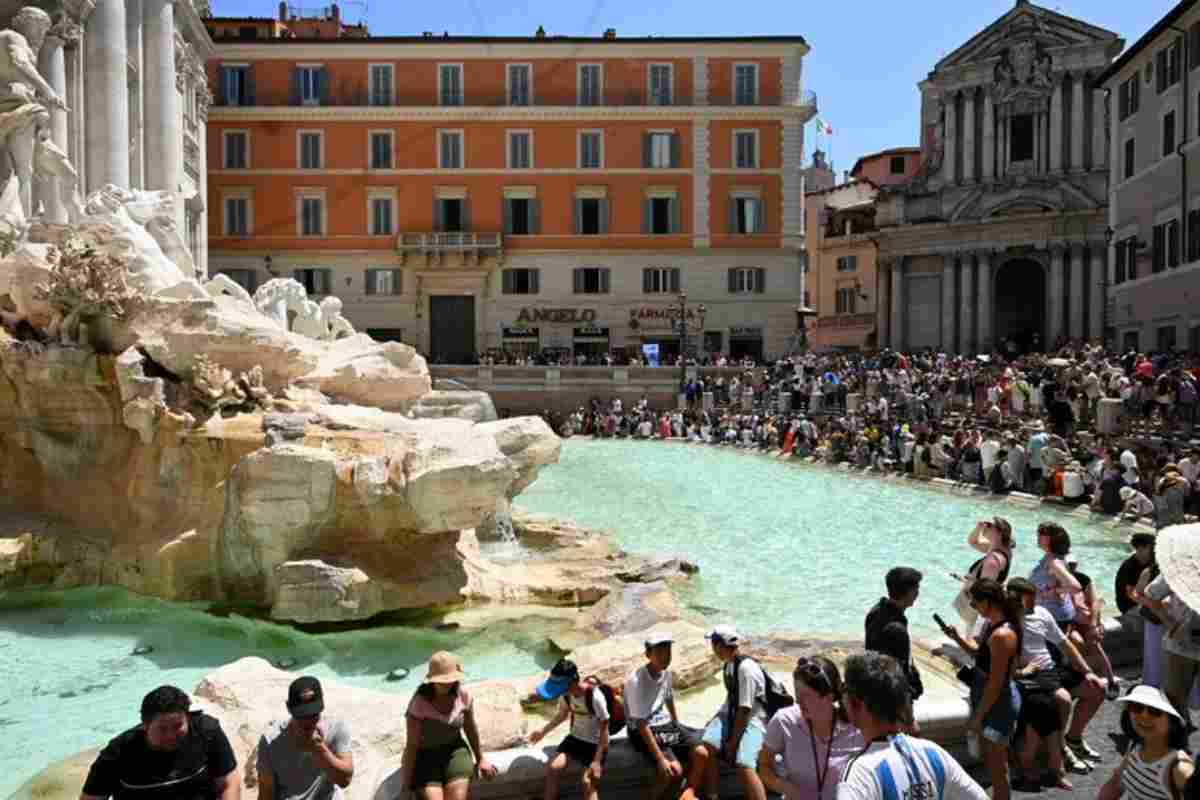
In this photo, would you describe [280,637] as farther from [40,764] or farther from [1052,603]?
[1052,603]

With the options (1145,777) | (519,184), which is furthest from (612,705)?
(519,184)

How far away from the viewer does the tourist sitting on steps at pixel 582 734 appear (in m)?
5.16

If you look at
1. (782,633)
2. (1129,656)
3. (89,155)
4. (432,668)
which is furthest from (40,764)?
(89,155)

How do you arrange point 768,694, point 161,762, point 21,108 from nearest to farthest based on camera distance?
point 161,762
point 768,694
point 21,108

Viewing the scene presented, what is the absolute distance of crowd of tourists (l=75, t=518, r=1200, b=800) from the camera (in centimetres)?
369

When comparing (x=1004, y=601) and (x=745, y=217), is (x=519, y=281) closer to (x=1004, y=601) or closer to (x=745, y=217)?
(x=745, y=217)

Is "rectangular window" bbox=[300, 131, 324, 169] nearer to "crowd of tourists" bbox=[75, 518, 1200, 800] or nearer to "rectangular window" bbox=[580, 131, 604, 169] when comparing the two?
"rectangular window" bbox=[580, 131, 604, 169]

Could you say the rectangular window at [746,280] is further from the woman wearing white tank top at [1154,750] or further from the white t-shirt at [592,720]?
the woman wearing white tank top at [1154,750]

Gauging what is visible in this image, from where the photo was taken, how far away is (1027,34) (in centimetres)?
4022

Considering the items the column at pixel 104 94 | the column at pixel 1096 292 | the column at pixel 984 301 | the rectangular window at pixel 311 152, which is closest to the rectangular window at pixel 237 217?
the rectangular window at pixel 311 152

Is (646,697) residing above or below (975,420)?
below

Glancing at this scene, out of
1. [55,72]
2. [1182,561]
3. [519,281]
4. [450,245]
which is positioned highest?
[55,72]

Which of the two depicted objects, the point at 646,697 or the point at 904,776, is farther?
the point at 646,697

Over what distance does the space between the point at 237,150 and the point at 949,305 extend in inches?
1123
